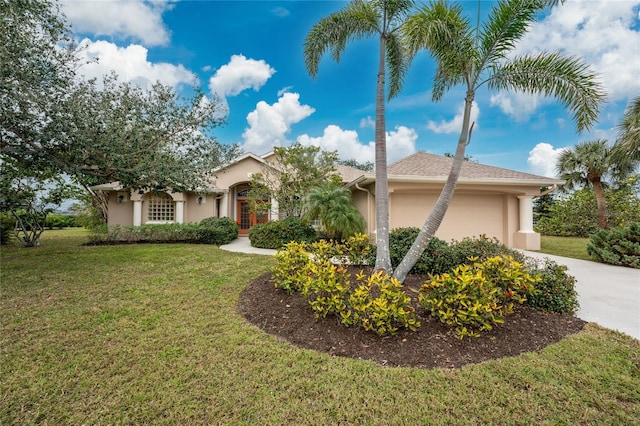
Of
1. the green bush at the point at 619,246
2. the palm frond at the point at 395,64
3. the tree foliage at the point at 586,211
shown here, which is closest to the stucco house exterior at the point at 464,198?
the green bush at the point at 619,246

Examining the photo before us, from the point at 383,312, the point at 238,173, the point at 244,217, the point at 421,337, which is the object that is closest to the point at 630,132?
the point at 421,337

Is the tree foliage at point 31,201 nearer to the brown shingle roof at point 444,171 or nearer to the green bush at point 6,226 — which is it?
the green bush at point 6,226

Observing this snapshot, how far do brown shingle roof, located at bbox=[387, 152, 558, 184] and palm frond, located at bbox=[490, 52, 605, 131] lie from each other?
5.50 metres

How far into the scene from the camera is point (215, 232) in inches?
527

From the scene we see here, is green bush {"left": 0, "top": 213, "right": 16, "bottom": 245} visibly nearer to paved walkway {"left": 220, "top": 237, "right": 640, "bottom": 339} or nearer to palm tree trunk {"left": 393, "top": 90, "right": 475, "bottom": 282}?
Result: palm tree trunk {"left": 393, "top": 90, "right": 475, "bottom": 282}

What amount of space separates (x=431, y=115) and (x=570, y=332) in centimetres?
956

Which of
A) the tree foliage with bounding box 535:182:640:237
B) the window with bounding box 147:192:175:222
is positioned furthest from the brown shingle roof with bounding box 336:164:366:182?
the tree foliage with bounding box 535:182:640:237

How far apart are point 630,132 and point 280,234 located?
1469 cm

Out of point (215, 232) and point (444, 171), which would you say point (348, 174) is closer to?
point (444, 171)

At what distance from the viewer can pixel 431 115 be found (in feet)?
37.9

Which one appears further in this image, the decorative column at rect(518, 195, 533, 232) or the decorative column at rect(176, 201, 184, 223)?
the decorative column at rect(176, 201, 184, 223)

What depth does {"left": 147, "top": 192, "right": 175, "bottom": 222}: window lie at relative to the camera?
1583cm

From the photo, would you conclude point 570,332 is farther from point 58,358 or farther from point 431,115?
point 431,115

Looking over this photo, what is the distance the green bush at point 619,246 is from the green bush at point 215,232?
14.9m
